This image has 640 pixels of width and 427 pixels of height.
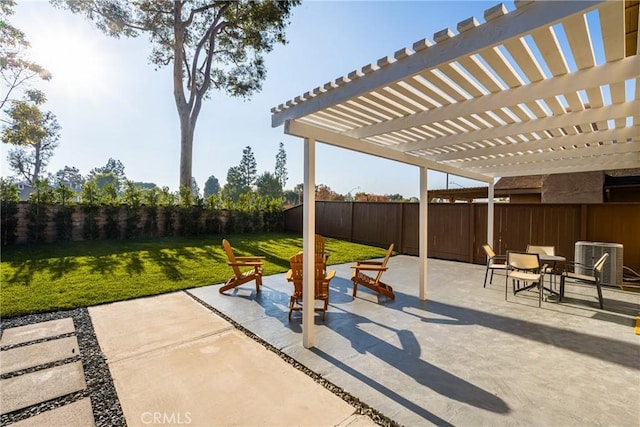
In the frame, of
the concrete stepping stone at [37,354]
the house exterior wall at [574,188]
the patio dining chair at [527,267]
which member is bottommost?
the concrete stepping stone at [37,354]

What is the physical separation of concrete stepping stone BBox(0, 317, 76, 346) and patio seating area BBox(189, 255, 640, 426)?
1.88 m

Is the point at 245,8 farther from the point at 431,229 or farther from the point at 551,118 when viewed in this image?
the point at 551,118

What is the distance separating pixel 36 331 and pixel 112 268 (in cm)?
322

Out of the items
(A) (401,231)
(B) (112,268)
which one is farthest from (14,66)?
(A) (401,231)

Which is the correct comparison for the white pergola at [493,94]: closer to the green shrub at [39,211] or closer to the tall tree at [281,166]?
the green shrub at [39,211]

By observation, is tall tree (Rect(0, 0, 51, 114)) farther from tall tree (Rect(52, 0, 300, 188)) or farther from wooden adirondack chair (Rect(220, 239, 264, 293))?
wooden adirondack chair (Rect(220, 239, 264, 293))

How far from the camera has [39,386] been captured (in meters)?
2.57

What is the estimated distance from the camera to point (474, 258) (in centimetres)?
864

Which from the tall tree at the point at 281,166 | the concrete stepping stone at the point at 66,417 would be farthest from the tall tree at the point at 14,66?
the tall tree at the point at 281,166

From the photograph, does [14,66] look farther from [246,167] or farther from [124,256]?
[246,167]

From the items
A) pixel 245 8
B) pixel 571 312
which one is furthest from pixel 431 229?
pixel 245 8

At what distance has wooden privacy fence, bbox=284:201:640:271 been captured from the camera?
652 cm

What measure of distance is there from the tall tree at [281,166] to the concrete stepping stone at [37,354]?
158 ft

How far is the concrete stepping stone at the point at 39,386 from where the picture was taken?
2.37 meters
